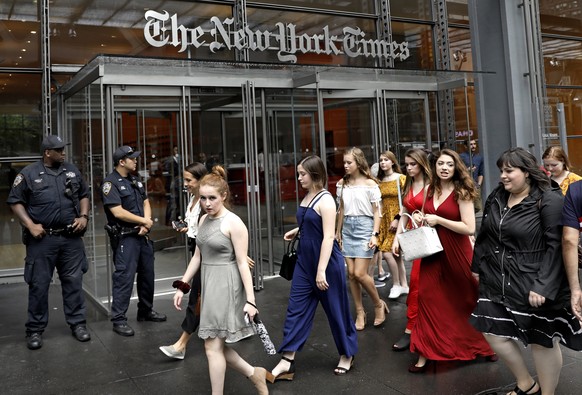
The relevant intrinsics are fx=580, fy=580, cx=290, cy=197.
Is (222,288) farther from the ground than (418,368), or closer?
farther from the ground

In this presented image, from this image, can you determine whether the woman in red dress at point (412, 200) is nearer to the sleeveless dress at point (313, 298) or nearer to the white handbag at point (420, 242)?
the white handbag at point (420, 242)

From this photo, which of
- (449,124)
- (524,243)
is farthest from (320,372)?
(449,124)

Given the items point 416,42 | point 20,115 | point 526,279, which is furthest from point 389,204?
point 416,42

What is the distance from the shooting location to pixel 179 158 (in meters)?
8.74

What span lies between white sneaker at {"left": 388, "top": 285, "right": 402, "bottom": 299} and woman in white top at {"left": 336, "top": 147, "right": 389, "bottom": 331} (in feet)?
3.86

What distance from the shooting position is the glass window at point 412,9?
41.0ft

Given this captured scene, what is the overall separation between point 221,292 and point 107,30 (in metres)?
7.23

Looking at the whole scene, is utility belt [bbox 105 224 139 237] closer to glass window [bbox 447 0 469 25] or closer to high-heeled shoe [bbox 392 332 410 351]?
high-heeled shoe [bbox 392 332 410 351]

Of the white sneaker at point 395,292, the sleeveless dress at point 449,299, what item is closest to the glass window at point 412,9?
the white sneaker at point 395,292

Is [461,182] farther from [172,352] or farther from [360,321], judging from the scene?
[172,352]

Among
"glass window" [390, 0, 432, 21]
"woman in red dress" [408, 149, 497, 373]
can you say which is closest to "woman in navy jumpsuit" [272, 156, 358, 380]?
"woman in red dress" [408, 149, 497, 373]

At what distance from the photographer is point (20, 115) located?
930 centimetres

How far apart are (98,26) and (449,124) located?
7122 mm

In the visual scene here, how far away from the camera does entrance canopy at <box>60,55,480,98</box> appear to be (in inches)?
299
